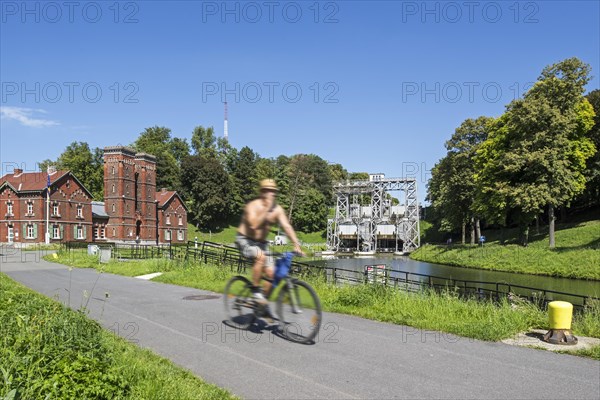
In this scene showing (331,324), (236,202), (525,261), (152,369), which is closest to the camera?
(236,202)

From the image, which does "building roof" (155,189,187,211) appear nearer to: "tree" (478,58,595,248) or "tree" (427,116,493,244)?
"tree" (427,116,493,244)

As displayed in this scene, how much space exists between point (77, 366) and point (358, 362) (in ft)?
14.9

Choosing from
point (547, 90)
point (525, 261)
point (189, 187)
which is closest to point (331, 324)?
point (189, 187)

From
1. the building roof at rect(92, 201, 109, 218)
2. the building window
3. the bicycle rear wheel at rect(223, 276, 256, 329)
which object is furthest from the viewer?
the building roof at rect(92, 201, 109, 218)

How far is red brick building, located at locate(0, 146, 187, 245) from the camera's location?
61.1 metres

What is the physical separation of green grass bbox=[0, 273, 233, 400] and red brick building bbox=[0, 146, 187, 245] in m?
59.3

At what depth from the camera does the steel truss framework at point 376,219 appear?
256ft

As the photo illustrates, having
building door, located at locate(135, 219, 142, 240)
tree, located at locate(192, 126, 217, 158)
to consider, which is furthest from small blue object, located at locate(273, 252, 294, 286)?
tree, located at locate(192, 126, 217, 158)

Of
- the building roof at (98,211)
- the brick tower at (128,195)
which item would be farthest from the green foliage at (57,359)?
the building roof at (98,211)

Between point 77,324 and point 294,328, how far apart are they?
3.98 m

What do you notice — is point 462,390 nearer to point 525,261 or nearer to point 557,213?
point 525,261

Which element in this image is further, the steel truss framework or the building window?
the steel truss framework

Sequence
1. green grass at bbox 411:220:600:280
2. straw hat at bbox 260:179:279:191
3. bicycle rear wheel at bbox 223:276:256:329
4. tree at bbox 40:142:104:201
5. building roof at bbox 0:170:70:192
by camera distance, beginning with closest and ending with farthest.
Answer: straw hat at bbox 260:179:279:191, bicycle rear wheel at bbox 223:276:256:329, green grass at bbox 411:220:600:280, building roof at bbox 0:170:70:192, tree at bbox 40:142:104:201

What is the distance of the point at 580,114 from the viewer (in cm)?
4394
